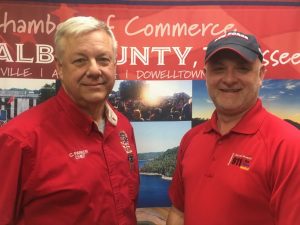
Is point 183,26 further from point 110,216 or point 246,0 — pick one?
point 110,216

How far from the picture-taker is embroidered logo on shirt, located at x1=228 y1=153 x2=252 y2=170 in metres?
1.41

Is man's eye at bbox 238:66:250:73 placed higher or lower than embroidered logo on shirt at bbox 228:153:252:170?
higher

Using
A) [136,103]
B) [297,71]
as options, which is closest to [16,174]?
Result: [136,103]

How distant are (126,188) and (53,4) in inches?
41.0

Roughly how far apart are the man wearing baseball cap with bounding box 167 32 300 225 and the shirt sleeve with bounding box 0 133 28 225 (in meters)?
0.66

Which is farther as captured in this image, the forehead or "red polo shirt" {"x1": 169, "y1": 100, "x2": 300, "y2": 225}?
the forehead

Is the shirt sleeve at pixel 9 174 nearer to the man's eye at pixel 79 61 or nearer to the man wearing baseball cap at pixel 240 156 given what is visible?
the man's eye at pixel 79 61

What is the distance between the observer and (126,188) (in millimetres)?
1630

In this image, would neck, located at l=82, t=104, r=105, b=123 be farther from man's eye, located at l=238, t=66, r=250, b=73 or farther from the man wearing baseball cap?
man's eye, located at l=238, t=66, r=250, b=73

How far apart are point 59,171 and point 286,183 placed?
784 millimetres

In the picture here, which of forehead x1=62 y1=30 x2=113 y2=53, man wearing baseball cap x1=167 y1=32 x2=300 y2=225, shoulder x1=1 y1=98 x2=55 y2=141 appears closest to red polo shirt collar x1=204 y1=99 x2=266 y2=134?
man wearing baseball cap x1=167 y1=32 x2=300 y2=225

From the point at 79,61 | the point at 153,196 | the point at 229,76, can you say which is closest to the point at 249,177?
the point at 229,76

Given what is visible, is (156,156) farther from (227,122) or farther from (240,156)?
(240,156)

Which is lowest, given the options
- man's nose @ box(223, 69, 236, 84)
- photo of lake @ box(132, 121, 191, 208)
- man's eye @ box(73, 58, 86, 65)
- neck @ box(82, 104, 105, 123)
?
photo of lake @ box(132, 121, 191, 208)
